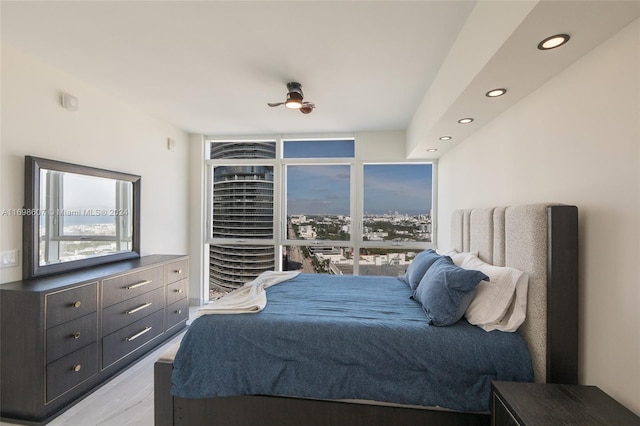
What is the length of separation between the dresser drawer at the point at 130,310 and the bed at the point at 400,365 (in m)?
1.05

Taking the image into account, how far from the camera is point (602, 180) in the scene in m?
1.27

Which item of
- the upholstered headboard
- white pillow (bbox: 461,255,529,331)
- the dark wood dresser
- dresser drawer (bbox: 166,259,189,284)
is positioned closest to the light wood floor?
the dark wood dresser

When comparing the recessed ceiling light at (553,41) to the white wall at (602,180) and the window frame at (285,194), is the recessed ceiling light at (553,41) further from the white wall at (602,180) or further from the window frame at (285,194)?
the window frame at (285,194)

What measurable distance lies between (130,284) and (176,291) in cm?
74

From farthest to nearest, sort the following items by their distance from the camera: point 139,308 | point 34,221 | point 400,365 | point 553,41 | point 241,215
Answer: point 241,215 < point 139,308 < point 34,221 < point 400,365 < point 553,41

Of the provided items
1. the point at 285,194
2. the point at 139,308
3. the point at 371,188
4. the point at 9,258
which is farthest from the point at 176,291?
the point at 371,188

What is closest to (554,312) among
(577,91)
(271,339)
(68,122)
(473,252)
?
(473,252)

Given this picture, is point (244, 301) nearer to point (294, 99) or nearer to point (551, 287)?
point (294, 99)

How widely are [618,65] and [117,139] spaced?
3.95 meters

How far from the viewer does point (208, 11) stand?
168 centimetres

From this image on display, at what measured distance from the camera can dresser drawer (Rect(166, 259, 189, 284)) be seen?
316cm

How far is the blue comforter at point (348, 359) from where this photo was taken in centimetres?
148

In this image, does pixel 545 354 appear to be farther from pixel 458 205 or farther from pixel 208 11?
pixel 208 11

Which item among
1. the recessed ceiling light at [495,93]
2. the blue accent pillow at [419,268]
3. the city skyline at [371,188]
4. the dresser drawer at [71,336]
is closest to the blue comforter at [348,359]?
the blue accent pillow at [419,268]
